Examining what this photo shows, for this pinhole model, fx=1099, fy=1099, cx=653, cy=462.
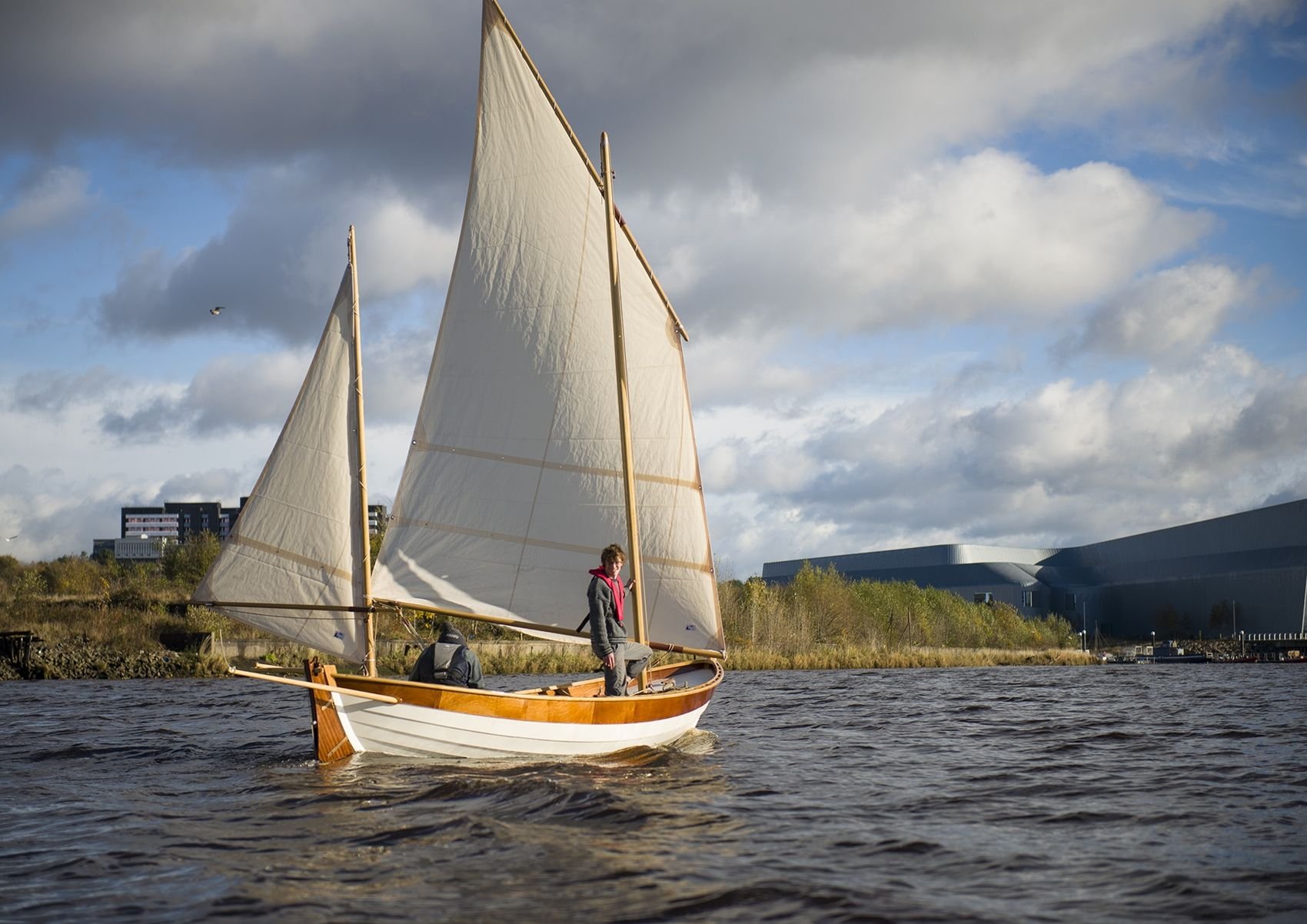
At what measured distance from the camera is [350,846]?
11531 mm

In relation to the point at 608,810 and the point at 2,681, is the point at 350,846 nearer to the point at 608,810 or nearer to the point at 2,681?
the point at 608,810

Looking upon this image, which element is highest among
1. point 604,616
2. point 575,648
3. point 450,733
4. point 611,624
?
point 604,616

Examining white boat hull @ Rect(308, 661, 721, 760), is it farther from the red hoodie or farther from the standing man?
the red hoodie

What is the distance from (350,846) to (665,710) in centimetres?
759

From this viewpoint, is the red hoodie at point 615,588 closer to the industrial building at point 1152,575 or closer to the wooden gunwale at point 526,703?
the wooden gunwale at point 526,703

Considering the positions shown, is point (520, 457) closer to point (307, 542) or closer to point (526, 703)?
point (307, 542)

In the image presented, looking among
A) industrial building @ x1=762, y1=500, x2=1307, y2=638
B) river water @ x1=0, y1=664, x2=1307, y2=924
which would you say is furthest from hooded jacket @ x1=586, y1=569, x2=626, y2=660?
industrial building @ x1=762, y1=500, x2=1307, y2=638

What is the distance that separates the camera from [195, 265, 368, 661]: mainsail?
1891 centimetres

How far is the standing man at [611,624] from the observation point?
56.2 ft

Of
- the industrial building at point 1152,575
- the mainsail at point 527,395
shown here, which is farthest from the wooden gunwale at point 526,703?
the industrial building at point 1152,575

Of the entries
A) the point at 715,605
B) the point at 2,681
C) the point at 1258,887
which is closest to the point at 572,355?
the point at 715,605

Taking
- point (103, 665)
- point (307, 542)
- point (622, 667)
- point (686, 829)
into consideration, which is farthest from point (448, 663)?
point (103, 665)

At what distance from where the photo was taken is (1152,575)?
109500 millimetres

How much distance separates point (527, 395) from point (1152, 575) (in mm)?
105394
